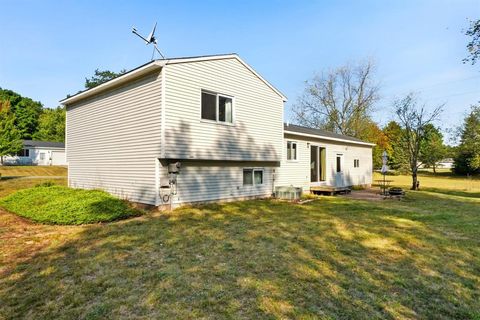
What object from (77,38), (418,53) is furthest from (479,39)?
(77,38)

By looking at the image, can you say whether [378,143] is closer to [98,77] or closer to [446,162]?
[446,162]

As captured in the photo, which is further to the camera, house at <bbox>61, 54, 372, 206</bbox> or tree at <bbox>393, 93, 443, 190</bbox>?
tree at <bbox>393, 93, 443, 190</bbox>

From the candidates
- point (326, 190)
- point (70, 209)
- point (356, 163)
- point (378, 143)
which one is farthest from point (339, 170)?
point (378, 143)

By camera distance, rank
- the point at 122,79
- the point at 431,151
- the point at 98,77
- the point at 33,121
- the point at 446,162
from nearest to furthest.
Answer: the point at 122,79 → the point at 431,151 → the point at 98,77 → the point at 33,121 → the point at 446,162

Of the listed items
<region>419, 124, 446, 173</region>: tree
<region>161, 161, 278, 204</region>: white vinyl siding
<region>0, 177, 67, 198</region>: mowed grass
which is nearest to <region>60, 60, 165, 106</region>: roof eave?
<region>161, 161, 278, 204</region>: white vinyl siding

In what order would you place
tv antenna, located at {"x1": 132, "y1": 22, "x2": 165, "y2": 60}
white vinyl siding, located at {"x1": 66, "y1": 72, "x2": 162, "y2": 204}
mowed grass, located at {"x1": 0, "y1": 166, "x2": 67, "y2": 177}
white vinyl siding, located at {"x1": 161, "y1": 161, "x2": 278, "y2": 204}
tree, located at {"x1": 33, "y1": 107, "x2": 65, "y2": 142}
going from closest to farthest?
white vinyl siding, located at {"x1": 66, "y1": 72, "x2": 162, "y2": 204}
white vinyl siding, located at {"x1": 161, "y1": 161, "x2": 278, "y2": 204}
tv antenna, located at {"x1": 132, "y1": 22, "x2": 165, "y2": 60}
mowed grass, located at {"x1": 0, "y1": 166, "x2": 67, "y2": 177}
tree, located at {"x1": 33, "y1": 107, "x2": 65, "y2": 142}

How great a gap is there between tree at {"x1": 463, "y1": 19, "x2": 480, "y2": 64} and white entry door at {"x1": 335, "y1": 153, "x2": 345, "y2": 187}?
7.70 m

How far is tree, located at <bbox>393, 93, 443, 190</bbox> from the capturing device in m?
20.3

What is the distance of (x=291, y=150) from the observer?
1432 cm

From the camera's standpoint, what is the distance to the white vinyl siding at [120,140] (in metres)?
9.04

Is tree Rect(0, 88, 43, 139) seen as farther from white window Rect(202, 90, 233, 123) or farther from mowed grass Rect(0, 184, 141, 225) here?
white window Rect(202, 90, 233, 123)

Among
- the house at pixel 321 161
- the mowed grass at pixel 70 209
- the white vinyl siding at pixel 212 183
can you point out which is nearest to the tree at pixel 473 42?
the house at pixel 321 161

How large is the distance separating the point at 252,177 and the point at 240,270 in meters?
7.92

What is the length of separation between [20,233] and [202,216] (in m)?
4.25
